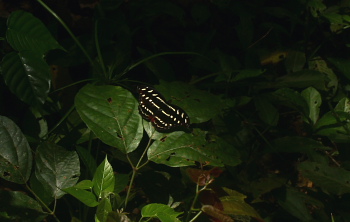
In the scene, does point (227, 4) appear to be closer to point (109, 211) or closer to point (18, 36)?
point (18, 36)

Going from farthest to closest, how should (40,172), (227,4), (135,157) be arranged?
(227,4)
(135,157)
(40,172)

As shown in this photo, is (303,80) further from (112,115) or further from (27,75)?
(27,75)

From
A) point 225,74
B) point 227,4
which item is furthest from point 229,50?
point 225,74

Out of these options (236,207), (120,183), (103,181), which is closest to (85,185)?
(103,181)

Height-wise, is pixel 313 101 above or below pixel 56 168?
below

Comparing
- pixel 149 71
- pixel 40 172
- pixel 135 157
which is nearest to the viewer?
pixel 40 172

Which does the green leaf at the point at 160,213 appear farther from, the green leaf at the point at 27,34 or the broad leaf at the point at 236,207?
the green leaf at the point at 27,34
